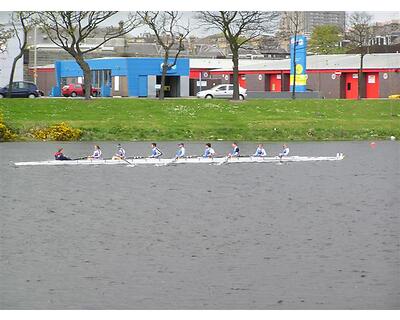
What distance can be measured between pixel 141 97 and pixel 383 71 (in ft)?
7.35

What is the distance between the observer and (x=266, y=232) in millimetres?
11758

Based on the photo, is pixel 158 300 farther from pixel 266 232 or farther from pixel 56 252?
pixel 266 232

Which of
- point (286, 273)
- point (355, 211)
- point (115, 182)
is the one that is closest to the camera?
point (286, 273)

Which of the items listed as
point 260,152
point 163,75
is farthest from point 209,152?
point 163,75

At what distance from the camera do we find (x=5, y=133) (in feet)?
25.9

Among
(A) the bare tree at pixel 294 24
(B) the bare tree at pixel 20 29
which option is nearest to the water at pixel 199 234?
(B) the bare tree at pixel 20 29

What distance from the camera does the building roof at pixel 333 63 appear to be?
8.36 metres

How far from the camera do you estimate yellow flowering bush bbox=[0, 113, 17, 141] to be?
A: 7.87 m

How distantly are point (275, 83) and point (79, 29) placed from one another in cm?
212

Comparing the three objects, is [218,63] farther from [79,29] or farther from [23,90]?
[23,90]

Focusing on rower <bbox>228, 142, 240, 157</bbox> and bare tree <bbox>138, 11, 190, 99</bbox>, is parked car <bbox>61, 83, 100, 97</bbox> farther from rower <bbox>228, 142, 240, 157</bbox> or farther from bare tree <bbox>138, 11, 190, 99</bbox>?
rower <bbox>228, 142, 240, 157</bbox>

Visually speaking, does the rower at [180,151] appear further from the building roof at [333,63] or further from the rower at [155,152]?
the building roof at [333,63]

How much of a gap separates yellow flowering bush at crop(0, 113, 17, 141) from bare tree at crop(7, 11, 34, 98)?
0.87 feet

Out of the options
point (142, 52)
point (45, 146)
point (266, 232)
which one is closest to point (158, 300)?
point (45, 146)
